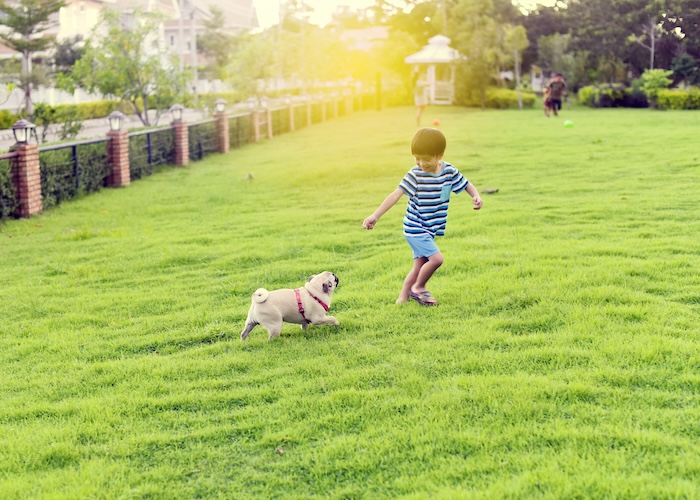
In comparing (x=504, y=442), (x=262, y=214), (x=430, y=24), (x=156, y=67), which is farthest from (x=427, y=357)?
(x=430, y=24)

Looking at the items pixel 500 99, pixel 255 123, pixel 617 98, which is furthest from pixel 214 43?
pixel 255 123

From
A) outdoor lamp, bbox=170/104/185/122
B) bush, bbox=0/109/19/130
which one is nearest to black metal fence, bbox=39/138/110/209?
outdoor lamp, bbox=170/104/185/122

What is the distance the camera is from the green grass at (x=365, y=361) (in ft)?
11.6

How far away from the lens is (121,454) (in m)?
3.85

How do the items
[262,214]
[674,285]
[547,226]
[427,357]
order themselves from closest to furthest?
[427,357] < [674,285] < [547,226] < [262,214]

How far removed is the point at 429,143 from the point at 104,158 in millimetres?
11114

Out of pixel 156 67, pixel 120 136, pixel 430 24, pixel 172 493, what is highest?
pixel 430 24

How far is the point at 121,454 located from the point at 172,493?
0.51 meters

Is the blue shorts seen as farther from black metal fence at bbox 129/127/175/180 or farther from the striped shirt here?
black metal fence at bbox 129/127/175/180

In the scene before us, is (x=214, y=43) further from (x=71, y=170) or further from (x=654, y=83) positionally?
(x=71, y=170)

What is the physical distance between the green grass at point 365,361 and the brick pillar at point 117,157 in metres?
5.25

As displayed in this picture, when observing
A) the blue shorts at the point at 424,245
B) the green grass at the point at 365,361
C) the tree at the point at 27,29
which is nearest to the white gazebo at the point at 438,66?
the tree at the point at 27,29

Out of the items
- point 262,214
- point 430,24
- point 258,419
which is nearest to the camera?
point 258,419

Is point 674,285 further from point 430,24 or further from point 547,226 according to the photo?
point 430,24
